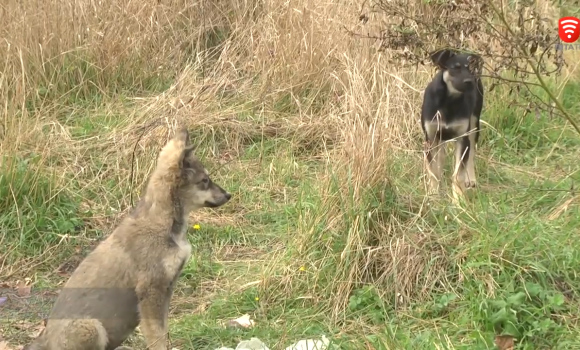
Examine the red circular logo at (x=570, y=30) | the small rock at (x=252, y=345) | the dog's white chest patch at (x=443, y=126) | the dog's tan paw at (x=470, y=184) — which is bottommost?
the small rock at (x=252, y=345)

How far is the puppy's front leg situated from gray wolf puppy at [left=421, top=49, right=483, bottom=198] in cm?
260

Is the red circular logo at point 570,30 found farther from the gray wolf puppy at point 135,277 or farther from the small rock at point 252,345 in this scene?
the small rock at point 252,345

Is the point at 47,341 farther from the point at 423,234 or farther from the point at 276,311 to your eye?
the point at 423,234

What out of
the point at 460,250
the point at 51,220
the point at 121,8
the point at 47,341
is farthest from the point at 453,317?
the point at 121,8

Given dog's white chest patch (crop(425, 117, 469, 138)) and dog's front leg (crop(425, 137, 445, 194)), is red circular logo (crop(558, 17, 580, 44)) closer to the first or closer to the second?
dog's white chest patch (crop(425, 117, 469, 138))

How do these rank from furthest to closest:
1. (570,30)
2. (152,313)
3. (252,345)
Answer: (570,30), (252,345), (152,313)

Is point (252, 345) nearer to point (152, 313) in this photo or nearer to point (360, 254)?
point (152, 313)

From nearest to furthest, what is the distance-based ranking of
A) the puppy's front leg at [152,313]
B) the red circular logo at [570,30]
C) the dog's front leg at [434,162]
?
the puppy's front leg at [152,313] → the dog's front leg at [434,162] → the red circular logo at [570,30]

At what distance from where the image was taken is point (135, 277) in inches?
172

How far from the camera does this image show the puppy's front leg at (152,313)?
432cm

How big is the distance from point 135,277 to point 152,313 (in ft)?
0.66

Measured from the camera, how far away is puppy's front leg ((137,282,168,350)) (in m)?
4.32

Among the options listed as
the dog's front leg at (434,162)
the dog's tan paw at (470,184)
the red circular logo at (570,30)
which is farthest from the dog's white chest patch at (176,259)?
the red circular logo at (570,30)

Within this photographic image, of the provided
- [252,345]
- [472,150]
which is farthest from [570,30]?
[252,345]
